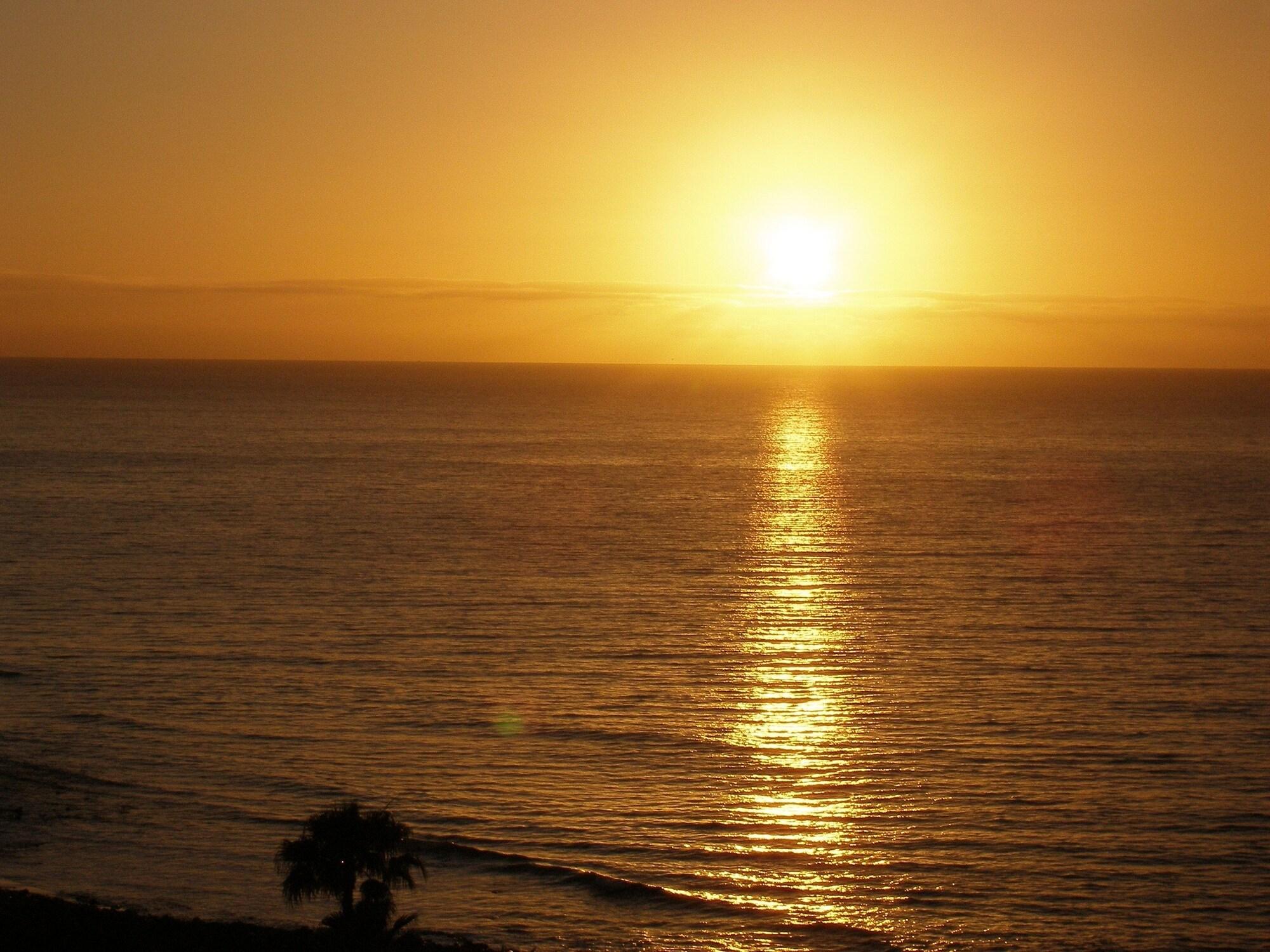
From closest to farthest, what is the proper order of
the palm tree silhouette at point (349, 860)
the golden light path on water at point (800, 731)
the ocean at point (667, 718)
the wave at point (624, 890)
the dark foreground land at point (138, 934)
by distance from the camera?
the palm tree silhouette at point (349, 860), the dark foreground land at point (138, 934), the wave at point (624, 890), the ocean at point (667, 718), the golden light path on water at point (800, 731)

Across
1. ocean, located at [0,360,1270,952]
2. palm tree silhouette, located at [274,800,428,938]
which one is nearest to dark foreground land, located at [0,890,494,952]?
palm tree silhouette, located at [274,800,428,938]

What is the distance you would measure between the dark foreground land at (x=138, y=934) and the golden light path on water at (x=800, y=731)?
7068 millimetres

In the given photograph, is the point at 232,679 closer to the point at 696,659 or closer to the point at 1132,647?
the point at 696,659

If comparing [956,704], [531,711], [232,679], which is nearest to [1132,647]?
[956,704]

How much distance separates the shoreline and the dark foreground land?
0.03 ft

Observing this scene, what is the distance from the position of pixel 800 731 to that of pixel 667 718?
3.70 meters

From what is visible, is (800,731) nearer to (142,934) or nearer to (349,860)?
(349,860)

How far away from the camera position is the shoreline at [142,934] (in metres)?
21.0

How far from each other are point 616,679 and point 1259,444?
137 m

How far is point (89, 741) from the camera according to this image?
3491cm

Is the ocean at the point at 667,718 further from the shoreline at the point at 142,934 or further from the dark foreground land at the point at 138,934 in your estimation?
the dark foreground land at the point at 138,934

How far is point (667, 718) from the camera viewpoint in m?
37.5

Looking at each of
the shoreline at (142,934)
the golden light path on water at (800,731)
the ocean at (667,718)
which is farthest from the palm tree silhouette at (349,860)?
the golden light path on water at (800,731)

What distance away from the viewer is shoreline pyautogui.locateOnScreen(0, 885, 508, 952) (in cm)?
2100
